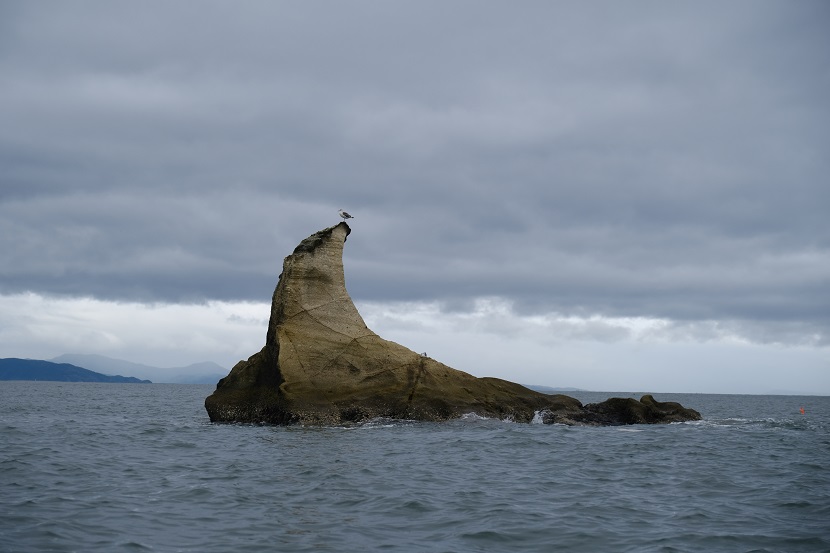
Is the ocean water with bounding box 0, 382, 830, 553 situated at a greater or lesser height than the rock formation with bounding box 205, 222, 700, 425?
lesser

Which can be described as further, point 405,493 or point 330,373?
point 330,373

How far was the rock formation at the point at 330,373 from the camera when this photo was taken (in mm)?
33250

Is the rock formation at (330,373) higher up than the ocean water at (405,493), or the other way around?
the rock formation at (330,373)

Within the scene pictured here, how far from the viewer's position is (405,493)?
692 inches

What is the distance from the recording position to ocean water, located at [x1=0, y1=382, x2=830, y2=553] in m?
13.6

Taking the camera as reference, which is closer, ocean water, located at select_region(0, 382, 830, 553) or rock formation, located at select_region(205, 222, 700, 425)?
ocean water, located at select_region(0, 382, 830, 553)

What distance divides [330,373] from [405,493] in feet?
54.6

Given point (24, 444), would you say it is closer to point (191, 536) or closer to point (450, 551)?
point (191, 536)

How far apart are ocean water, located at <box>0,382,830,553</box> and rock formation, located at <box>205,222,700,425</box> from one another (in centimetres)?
381

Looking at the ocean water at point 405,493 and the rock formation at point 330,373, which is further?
the rock formation at point 330,373

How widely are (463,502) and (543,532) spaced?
2.75 m

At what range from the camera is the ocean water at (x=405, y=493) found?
13570 mm

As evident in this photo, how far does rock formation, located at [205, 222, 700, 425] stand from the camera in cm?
3325

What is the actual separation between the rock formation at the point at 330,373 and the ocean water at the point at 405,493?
3809 millimetres
